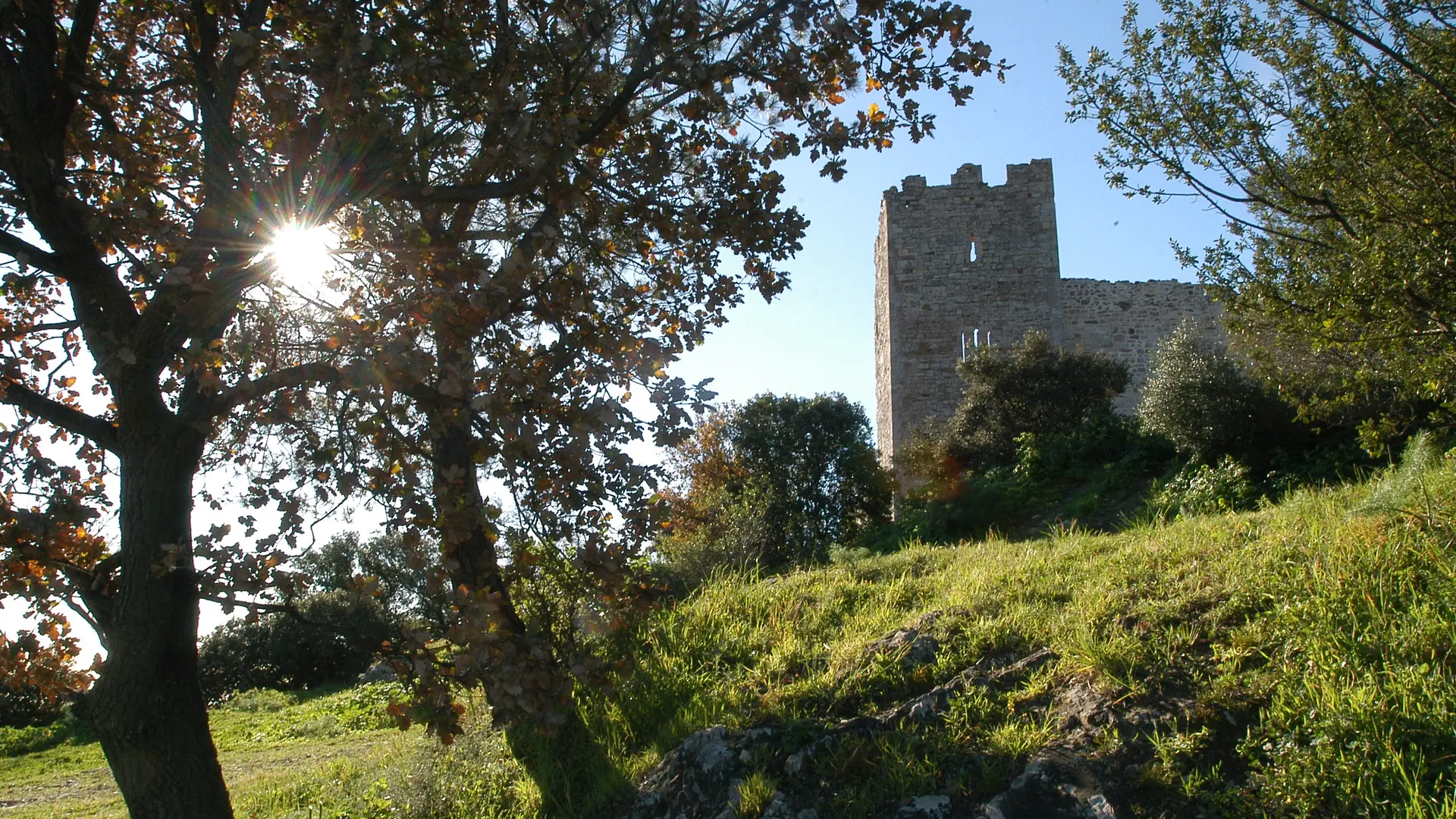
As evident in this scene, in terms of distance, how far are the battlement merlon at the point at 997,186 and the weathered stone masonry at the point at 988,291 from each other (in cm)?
2

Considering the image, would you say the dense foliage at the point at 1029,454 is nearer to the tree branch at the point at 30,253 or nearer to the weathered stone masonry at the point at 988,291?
the weathered stone masonry at the point at 988,291

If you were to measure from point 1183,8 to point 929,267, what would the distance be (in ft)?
57.6

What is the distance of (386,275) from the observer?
14.6 feet

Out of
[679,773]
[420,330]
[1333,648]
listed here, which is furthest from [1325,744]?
[420,330]

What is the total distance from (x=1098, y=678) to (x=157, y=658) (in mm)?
3965

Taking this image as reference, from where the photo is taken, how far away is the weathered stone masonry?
23312 mm

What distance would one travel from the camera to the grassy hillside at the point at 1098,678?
3.62 meters

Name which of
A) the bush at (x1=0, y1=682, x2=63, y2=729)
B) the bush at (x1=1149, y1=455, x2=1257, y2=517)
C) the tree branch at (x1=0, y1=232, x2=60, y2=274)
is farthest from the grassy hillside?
the bush at (x1=0, y1=682, x2=63, y2=729)

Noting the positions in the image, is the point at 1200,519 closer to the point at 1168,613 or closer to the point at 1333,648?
the point at 1168,613

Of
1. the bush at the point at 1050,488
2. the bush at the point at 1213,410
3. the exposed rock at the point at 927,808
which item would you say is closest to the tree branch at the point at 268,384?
the exposed rock at the point at 927,808

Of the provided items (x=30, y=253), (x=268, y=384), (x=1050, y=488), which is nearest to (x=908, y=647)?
(x=268, y=384)

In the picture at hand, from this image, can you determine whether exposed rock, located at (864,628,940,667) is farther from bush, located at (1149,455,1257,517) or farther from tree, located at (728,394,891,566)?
tree, located at (728,394,891,566)

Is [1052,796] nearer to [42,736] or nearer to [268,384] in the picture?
[268,384]

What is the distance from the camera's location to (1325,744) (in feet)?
11.7
